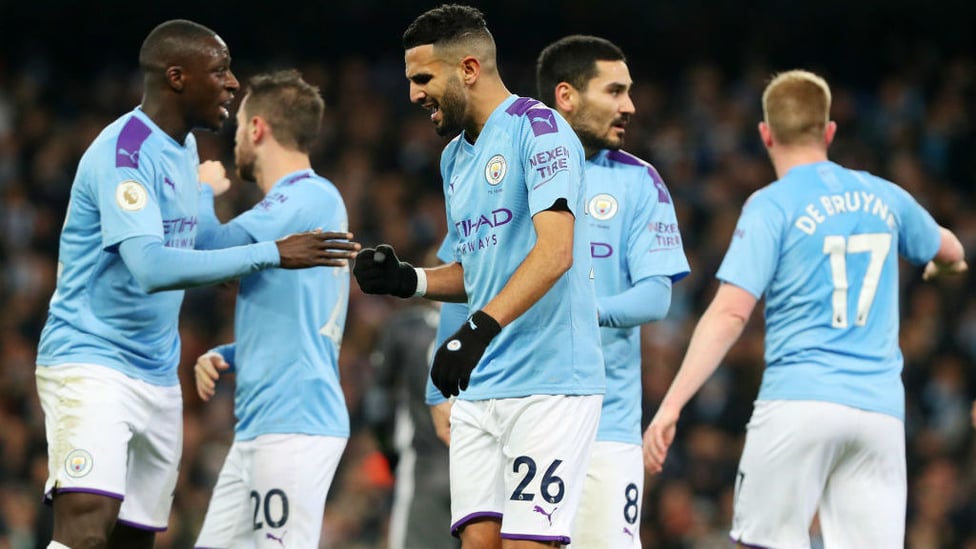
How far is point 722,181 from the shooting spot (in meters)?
16.1

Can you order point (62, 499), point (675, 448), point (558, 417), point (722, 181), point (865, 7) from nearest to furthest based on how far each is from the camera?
point (558, 417) < point (62, 499) < point (675, 448) < point (722, 181) < point (865, 7)

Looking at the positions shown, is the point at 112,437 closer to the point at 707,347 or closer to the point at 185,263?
the point at 185,263

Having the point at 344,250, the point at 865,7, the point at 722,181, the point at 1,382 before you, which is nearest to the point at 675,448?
the point at 722,181

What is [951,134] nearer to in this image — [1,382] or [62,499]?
[1,382]

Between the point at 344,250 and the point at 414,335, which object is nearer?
the point at 344,250

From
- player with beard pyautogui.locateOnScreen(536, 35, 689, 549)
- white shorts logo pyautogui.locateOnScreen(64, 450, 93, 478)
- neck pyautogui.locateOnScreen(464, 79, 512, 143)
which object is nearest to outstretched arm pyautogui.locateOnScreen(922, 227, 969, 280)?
player with beard pyautogui.locateOnScreen(536, 35, 689, 549)

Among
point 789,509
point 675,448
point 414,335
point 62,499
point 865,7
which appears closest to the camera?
point 62,499

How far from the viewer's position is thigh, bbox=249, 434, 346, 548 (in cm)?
589

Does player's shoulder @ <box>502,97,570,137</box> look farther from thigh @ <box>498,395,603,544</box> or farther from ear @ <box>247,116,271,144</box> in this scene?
ear @ <box>247,116,271,144</box>

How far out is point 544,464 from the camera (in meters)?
4.57

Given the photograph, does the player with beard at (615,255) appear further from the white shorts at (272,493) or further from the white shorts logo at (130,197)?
the white shorts logo at (130,197)

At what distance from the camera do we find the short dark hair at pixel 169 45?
5855 millimetres

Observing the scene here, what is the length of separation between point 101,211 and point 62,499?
1169mm

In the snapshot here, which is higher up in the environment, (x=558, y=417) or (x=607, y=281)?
(x=607, y=281)
